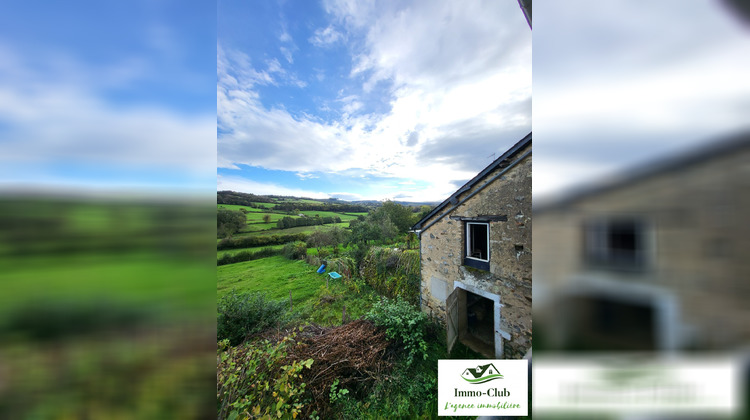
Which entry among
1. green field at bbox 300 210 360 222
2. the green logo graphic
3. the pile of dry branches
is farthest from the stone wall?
green field at bbox 300 210 360 222

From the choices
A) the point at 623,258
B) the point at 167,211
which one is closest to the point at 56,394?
the point at 167,211

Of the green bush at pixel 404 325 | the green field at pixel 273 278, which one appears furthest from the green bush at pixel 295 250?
the green bush at pixel 404 325

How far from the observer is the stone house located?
8.87 ft

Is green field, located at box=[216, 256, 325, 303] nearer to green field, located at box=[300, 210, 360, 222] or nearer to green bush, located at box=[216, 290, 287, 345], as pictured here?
green bush, located at box=[216, 290, 287, 345]

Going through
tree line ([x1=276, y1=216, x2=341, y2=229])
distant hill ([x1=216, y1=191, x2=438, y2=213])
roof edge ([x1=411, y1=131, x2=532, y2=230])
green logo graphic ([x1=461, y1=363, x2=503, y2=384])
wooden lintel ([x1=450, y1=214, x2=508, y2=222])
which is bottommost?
green logo graphic ([x1=461, y1=363, x2=503, y2=384])

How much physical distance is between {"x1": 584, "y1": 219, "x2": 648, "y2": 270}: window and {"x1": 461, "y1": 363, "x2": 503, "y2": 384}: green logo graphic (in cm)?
196

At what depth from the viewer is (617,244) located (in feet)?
1.67

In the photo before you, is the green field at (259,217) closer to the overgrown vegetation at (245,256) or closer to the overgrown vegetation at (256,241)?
the overgrown vegetation at (256,241)

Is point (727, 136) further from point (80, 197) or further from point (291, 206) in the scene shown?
point (291, 206)

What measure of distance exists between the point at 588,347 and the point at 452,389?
1884 mm

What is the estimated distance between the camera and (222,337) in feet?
10.2

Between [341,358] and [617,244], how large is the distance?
2.98 m

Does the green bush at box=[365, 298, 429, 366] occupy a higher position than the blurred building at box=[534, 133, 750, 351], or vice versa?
the blurred building at box=[534, 133, 750, 351]

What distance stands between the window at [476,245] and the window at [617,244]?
269 centimetres
